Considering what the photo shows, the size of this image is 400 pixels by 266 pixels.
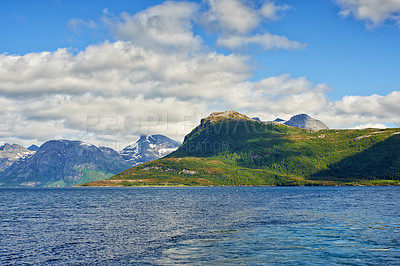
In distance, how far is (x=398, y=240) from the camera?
56156mm

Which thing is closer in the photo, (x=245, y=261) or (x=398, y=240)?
(x=245, y=261)

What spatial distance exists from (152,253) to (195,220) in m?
38.1

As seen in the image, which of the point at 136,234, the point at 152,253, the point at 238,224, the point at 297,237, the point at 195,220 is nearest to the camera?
the point at 152,253

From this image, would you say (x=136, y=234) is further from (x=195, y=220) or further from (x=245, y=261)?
(x=245, y=261)

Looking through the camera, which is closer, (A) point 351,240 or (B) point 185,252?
(B) point 185,252

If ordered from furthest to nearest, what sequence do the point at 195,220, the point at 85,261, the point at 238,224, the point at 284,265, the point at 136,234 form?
the point at 195,220, the point at 238,224, the point at 136,234, the point at 85,261, the point at 284,265

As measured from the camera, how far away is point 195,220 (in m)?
87.2

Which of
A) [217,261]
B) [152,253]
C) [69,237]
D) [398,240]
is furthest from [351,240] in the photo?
[69,237]

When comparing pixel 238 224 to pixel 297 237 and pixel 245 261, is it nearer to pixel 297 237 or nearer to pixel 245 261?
pixel 297 237

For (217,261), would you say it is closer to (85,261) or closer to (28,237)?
(85,261)

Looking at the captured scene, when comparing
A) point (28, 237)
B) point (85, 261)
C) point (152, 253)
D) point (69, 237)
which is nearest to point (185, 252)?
point (152, 253)

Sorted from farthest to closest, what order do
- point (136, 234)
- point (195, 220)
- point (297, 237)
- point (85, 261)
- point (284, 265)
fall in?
point (195, 220), point (136, 234), point (297, 237), point (85, 261), point (284, 265)

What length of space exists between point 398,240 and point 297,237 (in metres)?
16.4

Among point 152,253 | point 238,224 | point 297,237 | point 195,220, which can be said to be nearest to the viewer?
point 152,253
